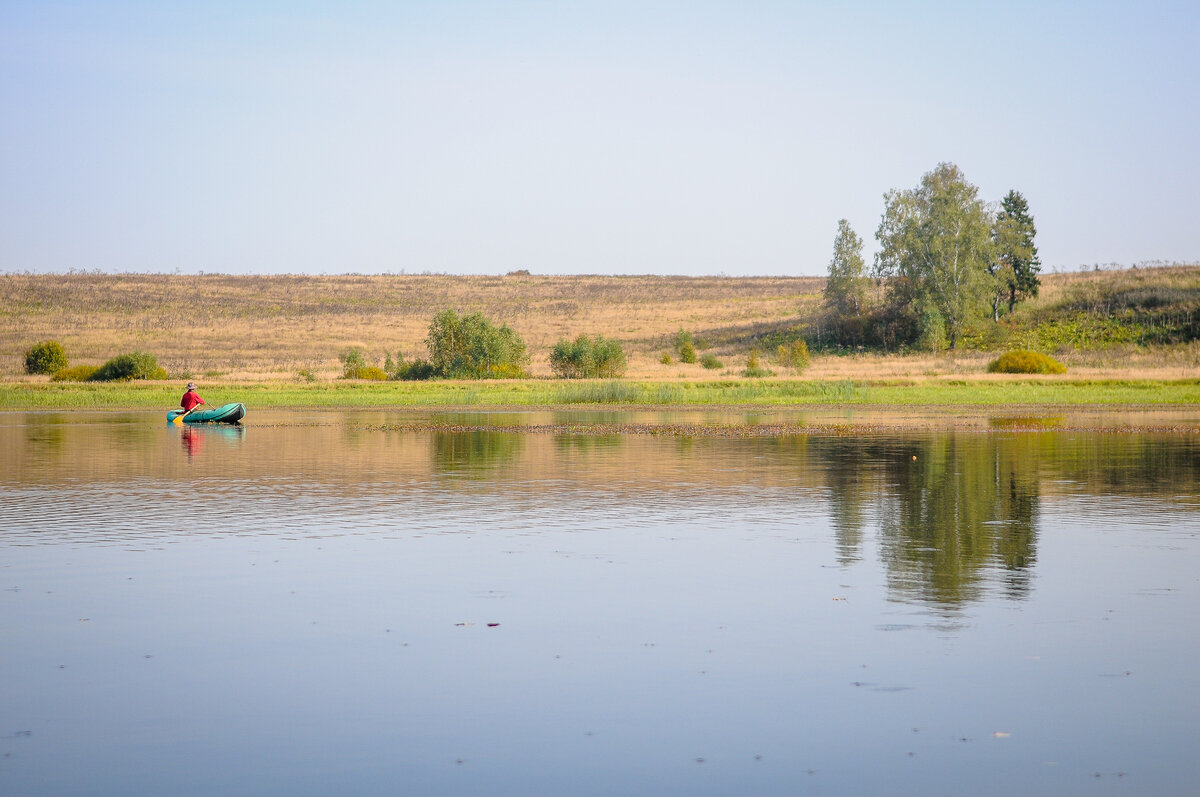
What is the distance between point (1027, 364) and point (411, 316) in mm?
88437

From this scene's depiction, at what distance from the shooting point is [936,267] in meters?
95.9

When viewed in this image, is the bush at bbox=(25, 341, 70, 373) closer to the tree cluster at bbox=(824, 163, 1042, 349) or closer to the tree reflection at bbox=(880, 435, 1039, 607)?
the tree cluster at bbox=(824, 163, 1042, 349)

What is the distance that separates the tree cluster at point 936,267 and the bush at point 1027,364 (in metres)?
16.6

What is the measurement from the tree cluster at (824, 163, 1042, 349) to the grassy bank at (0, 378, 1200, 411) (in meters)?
28.3

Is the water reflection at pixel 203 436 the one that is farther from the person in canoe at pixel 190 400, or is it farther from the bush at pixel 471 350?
the bush at pixel 471 350

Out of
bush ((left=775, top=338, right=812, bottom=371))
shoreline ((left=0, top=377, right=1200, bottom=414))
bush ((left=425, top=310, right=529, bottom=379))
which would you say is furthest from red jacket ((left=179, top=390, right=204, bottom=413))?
bush ((left=775, top=338, right=812, bottom=371))

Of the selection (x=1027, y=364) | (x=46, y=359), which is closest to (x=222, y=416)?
(x=1027, y=364)

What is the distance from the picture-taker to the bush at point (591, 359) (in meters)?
80.9

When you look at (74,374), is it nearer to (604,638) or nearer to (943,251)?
(943,251)

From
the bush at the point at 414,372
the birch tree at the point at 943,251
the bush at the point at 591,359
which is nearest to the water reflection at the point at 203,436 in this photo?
the bush at the point at 591,359

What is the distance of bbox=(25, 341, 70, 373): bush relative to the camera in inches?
3620

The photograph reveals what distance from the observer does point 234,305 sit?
15012 cm

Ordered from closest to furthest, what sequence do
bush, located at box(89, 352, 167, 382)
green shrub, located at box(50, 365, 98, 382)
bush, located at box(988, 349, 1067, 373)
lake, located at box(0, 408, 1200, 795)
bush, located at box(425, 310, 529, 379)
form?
lake, located at box(0, 408, 1200, 795), bush, located at box(988, 349, 1067, 373), bush, located at box(425, 310, 529, 379), bush, located at box(89, 352, 167, 382), green shrub, located at box(50, 365, 98, 382)

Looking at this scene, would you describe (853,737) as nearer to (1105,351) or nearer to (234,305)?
(1105,351)
